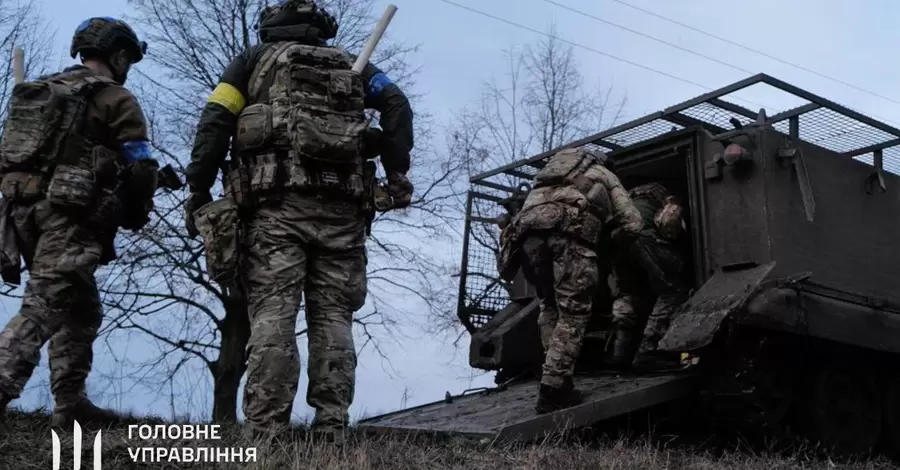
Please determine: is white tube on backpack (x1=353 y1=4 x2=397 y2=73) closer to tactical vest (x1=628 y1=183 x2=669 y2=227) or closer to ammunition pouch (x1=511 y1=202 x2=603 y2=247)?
ammunition pouch (x1=511 y1=202 x2=603 y2=247)

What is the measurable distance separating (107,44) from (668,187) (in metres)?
4.79

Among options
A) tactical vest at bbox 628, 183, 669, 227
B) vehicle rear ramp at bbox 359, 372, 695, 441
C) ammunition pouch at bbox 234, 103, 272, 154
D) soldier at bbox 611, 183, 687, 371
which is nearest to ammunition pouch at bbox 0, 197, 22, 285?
ammunition pouch at bbox 234, 103, 272, 154

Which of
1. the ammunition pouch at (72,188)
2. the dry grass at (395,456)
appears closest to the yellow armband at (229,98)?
the ammunition pouch at (72,188)

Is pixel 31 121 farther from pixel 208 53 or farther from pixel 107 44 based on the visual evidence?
pixel 208 53

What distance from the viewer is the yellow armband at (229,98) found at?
17.1 feet

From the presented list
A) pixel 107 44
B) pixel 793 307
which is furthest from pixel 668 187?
pixel 107 44

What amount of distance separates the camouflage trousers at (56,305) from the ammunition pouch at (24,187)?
0.05m

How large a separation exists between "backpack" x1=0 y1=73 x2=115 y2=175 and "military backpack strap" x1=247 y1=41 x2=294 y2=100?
2.91 feet

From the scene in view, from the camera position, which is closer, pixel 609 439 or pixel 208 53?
pixel 609 439

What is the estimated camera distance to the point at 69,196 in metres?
5.19

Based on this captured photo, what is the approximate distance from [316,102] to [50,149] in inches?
55.3

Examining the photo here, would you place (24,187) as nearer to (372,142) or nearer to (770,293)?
(372,142)

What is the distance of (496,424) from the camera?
19.1 feet

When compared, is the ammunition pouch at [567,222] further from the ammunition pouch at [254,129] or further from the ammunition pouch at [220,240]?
the ammunition pouch at [220,240]
